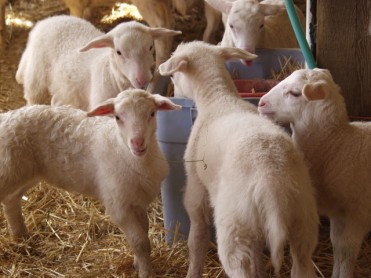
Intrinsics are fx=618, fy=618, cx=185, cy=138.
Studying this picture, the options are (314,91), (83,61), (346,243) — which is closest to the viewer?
(314,91)

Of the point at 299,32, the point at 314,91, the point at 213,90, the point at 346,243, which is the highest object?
the point at 299,32

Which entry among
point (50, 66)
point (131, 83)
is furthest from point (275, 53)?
point (50, 66)

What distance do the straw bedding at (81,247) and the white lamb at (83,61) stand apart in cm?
86

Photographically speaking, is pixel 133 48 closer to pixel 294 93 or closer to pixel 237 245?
pixel 294 93

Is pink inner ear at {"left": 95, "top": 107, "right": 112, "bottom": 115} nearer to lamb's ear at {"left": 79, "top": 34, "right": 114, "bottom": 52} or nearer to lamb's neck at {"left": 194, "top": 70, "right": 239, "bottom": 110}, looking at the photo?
lamb's neck at {"left": 194, "top": 70, "right": 239, "bottom": 110}

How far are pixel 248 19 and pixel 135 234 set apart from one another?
2.11 m

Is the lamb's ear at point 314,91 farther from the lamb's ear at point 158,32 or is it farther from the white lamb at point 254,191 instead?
the lamb's ear at point 158,32

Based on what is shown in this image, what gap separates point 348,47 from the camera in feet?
11.9

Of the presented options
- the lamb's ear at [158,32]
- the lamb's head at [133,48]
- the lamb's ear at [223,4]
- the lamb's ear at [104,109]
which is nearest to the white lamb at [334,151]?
the lamb's ear at [104,109]

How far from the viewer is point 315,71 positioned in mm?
3186

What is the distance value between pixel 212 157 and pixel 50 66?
8.49 ft

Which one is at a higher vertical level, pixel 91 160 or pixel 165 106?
pixel 165 106

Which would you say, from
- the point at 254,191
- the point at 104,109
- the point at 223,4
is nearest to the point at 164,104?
the point at 104,109

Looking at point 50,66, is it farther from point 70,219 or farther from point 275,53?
point 275,53
